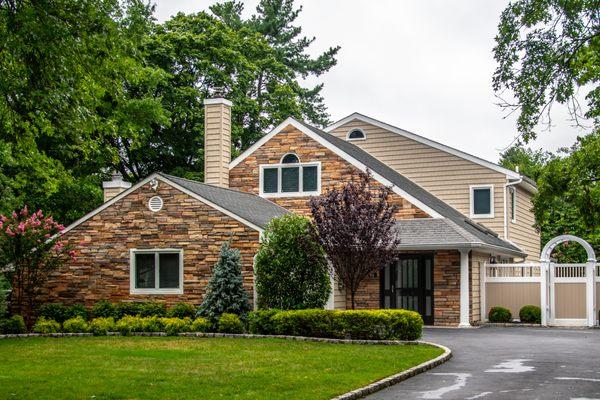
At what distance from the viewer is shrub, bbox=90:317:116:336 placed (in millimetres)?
21514

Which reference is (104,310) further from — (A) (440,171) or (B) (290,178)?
(A) (440,171)

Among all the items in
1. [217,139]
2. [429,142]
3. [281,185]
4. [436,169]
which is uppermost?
[429,142]

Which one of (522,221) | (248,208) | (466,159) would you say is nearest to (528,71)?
(248,208)

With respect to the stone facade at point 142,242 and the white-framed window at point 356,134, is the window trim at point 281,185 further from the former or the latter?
the stone facade at point 142,242

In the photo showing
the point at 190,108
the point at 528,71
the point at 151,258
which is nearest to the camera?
the point at 528,71

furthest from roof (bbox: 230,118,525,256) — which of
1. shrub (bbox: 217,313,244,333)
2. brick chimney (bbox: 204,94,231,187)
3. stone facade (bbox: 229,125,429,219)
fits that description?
shrub (bbox: 217,313,244,333)

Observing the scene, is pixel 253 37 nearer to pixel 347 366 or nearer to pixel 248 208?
pixel 248 208

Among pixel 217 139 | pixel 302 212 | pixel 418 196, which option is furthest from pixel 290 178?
pixel 418 196

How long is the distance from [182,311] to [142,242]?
8.31 feet

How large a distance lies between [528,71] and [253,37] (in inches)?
1233

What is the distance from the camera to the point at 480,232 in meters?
29.1

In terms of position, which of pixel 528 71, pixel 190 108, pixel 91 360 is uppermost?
pixel 190 108

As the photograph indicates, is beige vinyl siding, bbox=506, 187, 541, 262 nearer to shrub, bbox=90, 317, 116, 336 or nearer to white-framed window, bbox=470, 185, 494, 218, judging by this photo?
white-framed window, bbox=470, 185, 494, 218

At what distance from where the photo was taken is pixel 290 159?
29.6m
